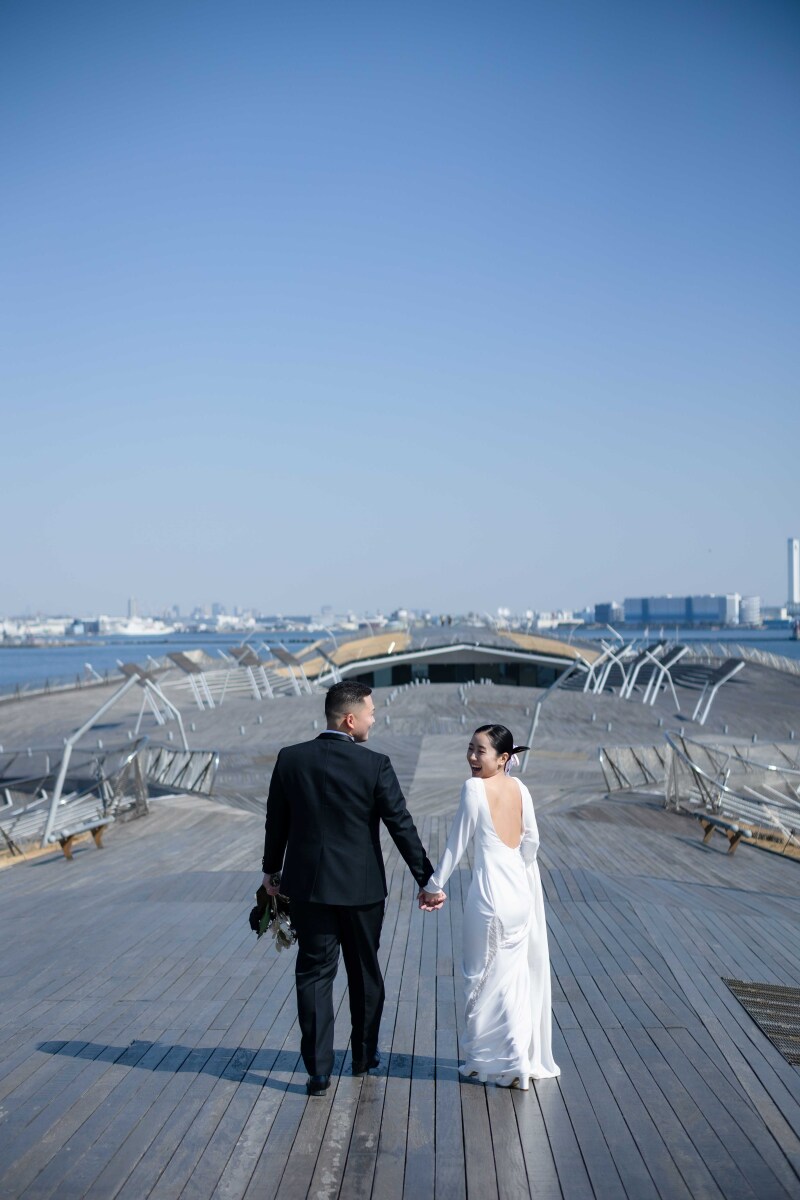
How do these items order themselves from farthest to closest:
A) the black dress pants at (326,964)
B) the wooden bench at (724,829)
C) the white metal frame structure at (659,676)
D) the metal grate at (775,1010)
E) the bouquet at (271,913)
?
the white metal frame structure at (659,676) < the wooden bench at (724,829) < the metal grate at (775,1010) < the bouquet at (271,913) < the black dress pants at (326,964)

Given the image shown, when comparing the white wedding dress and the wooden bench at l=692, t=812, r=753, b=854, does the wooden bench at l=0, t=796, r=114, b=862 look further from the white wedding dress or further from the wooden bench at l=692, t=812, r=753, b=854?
the white wedding dress

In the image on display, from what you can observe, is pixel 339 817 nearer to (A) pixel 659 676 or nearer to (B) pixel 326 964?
(B) pixel 326 964

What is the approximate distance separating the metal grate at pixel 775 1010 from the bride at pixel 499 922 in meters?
1.48

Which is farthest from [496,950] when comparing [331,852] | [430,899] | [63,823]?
[63,823]

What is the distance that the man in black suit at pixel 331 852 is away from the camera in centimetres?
433

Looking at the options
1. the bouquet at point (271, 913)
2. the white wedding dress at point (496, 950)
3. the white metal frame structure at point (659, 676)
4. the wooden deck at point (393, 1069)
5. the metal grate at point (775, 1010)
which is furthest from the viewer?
the white metal frame structure at point (659, 676)

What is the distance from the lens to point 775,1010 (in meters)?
5.87

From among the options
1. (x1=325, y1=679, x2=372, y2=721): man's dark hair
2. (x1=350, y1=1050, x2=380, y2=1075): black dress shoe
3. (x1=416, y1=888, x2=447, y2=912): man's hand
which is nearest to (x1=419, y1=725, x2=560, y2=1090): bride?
(x1=416, y1=888, x2=447, y2=912): man's hand

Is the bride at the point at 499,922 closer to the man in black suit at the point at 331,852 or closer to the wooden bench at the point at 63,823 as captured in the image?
the man in black suit at the point at 331,852

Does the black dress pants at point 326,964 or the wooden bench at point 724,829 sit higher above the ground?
the black dress pants at point 326,964

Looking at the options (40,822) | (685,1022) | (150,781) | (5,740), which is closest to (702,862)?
(685,1022)

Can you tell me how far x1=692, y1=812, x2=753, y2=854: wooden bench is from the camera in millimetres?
12430

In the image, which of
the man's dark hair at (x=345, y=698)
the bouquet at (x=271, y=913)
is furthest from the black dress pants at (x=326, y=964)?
the man's dark hair at (x=345, y=698)

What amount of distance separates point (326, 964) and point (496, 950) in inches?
28.8
